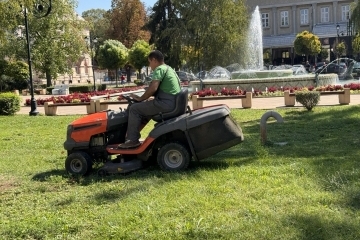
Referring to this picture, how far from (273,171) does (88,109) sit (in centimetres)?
1303

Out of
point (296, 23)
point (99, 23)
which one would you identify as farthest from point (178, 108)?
point (99, 23)

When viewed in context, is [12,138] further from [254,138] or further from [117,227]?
[117,227]

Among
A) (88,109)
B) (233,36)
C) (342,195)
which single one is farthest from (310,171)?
(233,36)

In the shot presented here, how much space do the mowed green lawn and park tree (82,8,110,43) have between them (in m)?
63.8

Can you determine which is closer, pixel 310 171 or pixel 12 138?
pixel 310 171

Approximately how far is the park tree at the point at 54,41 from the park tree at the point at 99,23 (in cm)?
2949

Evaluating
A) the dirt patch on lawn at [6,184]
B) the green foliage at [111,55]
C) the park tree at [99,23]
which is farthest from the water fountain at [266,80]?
the park tree at [99,23]

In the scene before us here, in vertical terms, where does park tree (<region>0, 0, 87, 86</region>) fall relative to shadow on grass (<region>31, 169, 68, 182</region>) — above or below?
above

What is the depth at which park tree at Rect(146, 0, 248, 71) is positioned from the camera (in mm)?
36812

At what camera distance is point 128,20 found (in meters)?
64.5

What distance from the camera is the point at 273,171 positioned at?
5707mm

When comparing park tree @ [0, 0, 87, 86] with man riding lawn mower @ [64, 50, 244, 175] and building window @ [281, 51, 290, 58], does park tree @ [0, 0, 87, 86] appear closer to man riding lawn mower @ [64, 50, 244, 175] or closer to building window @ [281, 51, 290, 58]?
man riding lawn mower @ [64, 50, 244, 175]

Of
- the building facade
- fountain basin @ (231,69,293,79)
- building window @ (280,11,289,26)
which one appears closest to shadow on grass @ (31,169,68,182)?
fountain basin @ (231,69,293,79)

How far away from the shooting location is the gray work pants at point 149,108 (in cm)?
584
